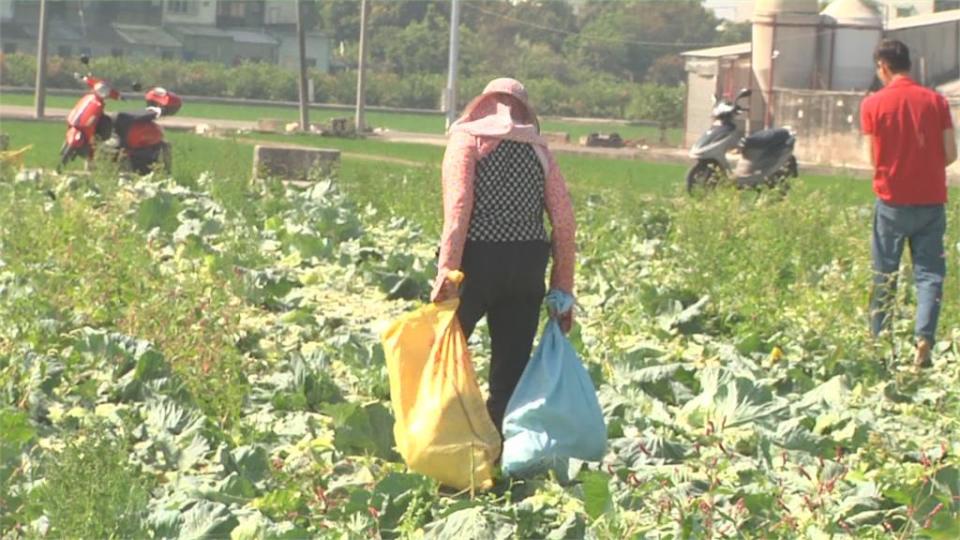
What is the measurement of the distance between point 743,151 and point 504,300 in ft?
54.2

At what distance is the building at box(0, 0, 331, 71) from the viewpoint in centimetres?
7906

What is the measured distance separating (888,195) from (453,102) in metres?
36.7

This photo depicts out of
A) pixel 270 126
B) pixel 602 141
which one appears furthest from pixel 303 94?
pixel 602 141

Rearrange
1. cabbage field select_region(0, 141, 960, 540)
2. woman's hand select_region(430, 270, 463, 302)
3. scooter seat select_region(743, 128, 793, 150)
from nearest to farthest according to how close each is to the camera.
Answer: cabbage field select_region(0, 141, 960, 540) → woman's hand select_region(430, 270, 463, 302) → scooter seat select_region(743, 128, 793, 150)

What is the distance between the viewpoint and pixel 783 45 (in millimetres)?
46156

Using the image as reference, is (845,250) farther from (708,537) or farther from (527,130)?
(708,537)

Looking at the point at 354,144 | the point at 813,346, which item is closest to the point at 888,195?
the point at 813,346

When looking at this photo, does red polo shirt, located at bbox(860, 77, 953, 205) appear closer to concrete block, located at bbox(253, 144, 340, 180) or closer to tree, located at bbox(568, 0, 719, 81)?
concrete block, located at bbox(253, 144, 340, 180)

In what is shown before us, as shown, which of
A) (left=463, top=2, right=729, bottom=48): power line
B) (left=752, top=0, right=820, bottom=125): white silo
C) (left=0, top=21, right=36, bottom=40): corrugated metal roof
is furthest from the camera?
(left=463, top=2, right=729, bottom=48): power line

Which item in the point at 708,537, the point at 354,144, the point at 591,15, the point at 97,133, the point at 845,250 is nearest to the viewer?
the point at 708,537

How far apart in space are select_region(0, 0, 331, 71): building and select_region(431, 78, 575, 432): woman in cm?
6944

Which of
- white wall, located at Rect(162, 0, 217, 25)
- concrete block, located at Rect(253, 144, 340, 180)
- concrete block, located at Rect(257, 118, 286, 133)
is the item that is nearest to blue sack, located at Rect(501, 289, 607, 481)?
concrete block, located at Rect(253, 144, 340, 180)

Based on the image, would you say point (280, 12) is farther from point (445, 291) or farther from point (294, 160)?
point (445, 291)

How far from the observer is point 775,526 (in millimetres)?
6305
